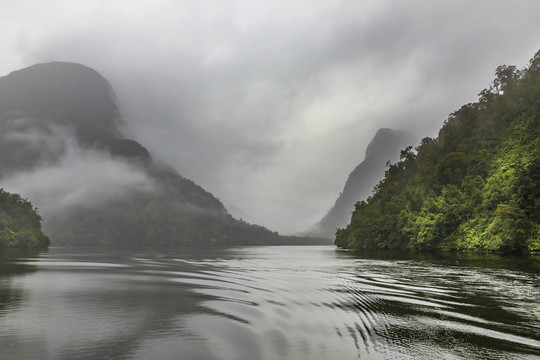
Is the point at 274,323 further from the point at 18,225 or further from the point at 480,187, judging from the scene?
the point at 18,225

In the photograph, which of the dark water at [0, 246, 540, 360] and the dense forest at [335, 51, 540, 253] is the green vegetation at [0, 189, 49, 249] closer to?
the dense forest at [335, 51, 540, 253]

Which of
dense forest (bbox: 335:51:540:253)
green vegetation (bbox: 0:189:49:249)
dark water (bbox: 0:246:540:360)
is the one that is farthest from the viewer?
green vegetation (bbox: 0:189:49:249)

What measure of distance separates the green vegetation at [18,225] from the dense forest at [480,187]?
12309 centimetres

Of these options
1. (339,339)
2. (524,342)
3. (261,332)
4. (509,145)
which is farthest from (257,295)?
(509,145)

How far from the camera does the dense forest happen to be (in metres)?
62.8

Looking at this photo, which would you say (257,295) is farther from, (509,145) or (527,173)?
(509,145)

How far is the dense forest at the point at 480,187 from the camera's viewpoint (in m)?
62.8

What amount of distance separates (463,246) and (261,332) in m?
79.0

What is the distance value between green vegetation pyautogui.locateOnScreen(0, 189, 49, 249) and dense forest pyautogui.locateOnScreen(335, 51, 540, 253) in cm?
12309

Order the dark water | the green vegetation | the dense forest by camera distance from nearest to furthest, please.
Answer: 1. the dark water
2. the dense forest
3. the green vegetation

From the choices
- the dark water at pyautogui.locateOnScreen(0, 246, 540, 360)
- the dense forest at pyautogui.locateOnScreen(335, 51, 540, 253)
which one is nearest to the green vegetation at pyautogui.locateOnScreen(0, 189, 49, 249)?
the dense forest at pyautogui.locateOnScreen(335, 51, 540, 253)

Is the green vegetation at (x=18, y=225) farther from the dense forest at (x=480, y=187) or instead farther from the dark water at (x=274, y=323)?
the dark water at (x=274, y=323)

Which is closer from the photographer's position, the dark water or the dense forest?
the dark water

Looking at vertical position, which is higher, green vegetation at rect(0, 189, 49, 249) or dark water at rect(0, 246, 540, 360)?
green vegetation at rect(0, 189, 49, 249)
